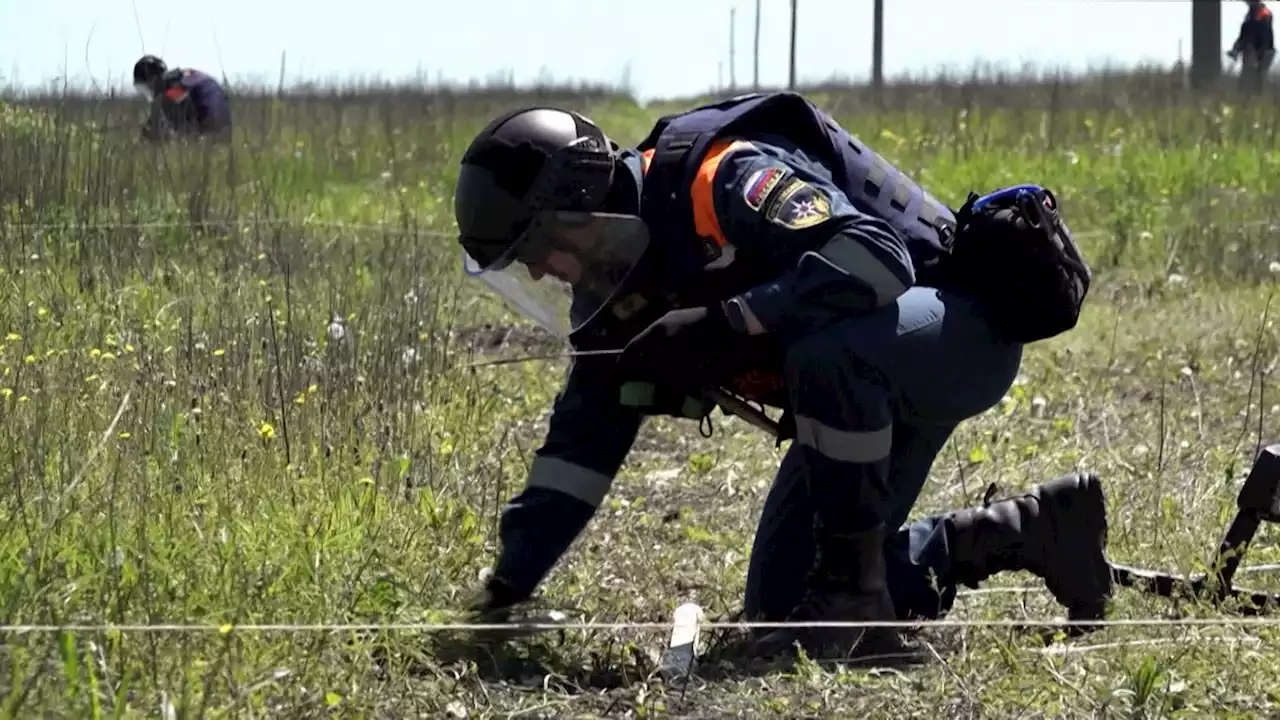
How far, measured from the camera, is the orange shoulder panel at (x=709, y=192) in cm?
316

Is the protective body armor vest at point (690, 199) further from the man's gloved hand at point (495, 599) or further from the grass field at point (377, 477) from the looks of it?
the grass field at point (377, 477)

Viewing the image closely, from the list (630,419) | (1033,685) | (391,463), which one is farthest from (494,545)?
(1033,685)

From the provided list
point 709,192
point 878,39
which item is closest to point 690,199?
point 709,192

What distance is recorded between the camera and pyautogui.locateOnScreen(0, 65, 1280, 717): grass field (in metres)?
2.84

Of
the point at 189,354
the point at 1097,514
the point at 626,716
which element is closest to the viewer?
the point at 626,716

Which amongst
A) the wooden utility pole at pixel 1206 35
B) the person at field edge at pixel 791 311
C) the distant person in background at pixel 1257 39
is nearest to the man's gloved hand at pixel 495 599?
the person at field edge at pixel 791 311

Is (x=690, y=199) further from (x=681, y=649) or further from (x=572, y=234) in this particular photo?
(x=681, y=649)

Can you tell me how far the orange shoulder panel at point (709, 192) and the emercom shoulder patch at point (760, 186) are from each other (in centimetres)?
9

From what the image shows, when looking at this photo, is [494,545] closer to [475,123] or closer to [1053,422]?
[1053,422]

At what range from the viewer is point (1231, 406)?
5.86 m

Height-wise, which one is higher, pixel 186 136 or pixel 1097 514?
pixel 186 136

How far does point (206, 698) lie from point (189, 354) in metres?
2.16

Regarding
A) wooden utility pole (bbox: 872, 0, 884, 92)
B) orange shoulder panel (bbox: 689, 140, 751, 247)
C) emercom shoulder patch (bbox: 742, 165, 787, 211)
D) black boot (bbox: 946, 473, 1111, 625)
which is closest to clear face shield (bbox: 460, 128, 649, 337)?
orange shoulder panel (bbox: 689, 140, 751, 247)

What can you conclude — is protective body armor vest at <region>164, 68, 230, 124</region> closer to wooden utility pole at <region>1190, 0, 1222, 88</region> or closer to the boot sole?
the boot sole
